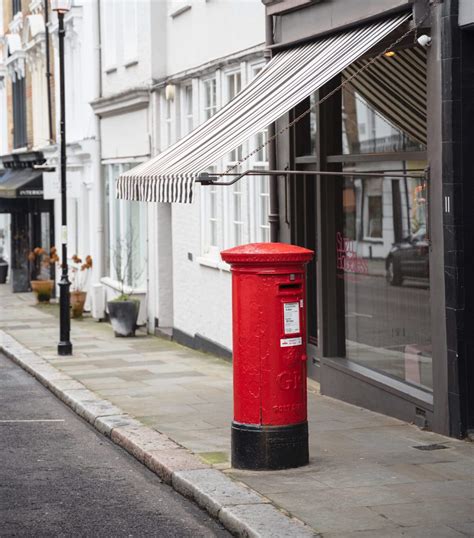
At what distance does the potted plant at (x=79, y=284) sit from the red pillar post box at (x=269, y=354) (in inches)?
632

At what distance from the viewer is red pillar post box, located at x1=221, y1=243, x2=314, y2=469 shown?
9141mm

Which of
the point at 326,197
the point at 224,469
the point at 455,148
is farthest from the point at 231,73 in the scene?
the point at 224,469

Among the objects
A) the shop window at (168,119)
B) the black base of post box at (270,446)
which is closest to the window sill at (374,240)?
the black base of post box at (270,446)

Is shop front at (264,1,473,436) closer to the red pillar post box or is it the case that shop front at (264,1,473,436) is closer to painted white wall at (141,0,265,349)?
the red pillar post box

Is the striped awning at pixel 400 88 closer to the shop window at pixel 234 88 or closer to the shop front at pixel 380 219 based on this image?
the shop front at pixel 380 219

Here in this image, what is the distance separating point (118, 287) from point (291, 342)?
14.3 meters

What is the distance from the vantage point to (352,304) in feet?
42.8

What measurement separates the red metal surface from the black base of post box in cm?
6

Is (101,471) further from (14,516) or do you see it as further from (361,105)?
(361,105)

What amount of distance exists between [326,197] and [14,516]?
236 inches

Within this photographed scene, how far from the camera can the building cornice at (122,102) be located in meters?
21.4

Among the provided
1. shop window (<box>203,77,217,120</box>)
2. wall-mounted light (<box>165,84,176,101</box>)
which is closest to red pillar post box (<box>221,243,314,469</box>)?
shop window (<box>203,77,217,120</box>)

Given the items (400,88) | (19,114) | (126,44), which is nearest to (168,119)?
(126,44)

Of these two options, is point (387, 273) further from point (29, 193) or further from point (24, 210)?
point (24, 210)
